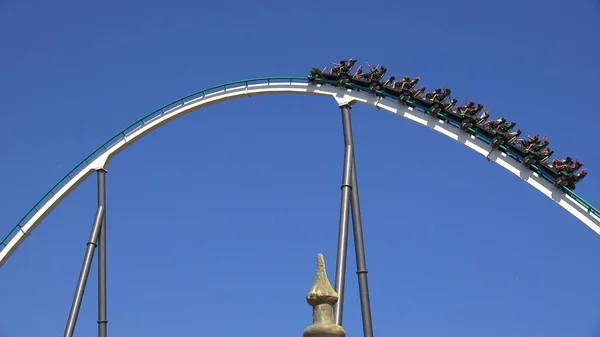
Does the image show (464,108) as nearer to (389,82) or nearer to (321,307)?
(389,82)

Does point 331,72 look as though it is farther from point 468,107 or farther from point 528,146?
point 528,146

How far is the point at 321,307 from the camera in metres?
7.57

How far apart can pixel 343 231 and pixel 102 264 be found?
552 cm

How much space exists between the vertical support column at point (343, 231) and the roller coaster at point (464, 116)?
2.15ft

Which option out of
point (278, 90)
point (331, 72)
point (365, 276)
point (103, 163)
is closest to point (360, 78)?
point (331, 72)

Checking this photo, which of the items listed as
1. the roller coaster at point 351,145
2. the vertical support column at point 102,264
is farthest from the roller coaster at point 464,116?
the vertical support column at point 102,264

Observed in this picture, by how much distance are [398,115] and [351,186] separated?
1.67 m

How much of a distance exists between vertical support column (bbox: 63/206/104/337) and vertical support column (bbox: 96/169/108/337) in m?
0.11

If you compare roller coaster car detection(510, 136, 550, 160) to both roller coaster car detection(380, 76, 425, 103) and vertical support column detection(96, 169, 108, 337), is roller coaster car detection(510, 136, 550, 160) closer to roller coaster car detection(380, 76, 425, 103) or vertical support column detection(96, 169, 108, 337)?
roller coaster car detection(380, 76, 425, 103)

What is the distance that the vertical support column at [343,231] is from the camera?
44.7 feet

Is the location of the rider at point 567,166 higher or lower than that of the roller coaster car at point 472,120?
lower

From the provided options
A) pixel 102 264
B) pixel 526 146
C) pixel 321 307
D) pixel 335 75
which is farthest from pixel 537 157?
pixel 102 264

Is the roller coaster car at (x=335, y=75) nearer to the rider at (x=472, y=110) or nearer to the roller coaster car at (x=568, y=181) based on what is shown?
the rider at (x=472, y=110)

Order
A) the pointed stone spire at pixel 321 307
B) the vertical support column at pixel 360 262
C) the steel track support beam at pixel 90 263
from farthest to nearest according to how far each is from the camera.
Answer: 1. the steel track support beam at pixel 90 263
2. the vertical support column at pixel 360 262
3. the pointed stone spire at pixel 321 307
